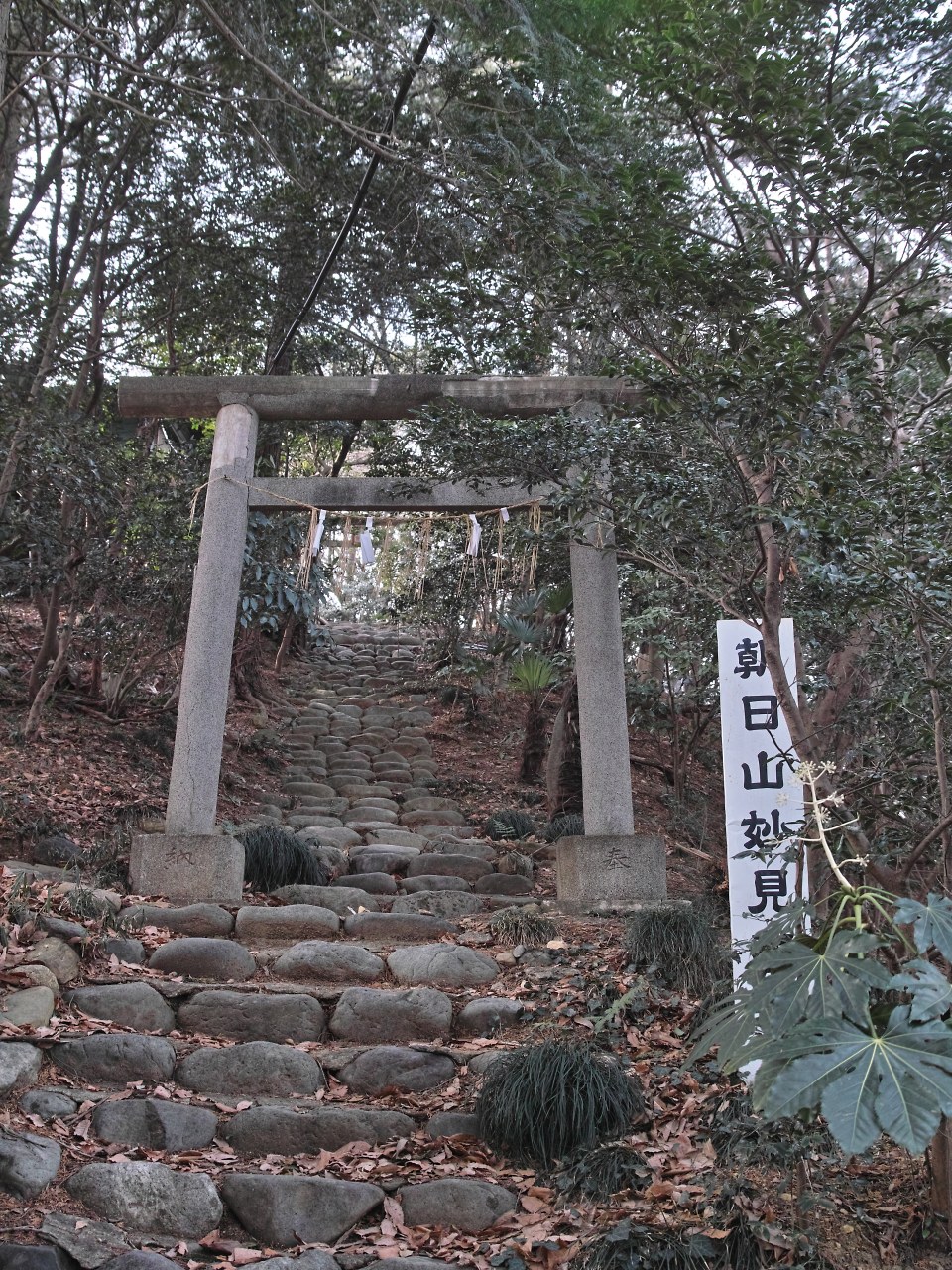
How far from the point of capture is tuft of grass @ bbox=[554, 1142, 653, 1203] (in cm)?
382

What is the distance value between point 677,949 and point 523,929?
1.04m

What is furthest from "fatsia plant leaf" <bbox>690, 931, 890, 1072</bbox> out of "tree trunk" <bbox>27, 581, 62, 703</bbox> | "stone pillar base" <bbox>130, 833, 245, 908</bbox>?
"tree trunk" <bbox>27, 581, 62, 703</bbox>

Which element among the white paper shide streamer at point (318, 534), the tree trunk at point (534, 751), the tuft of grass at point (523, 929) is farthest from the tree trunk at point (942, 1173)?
the tree trunk at point (534, 751)

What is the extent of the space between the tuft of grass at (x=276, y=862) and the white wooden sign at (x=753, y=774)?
11.8 ft

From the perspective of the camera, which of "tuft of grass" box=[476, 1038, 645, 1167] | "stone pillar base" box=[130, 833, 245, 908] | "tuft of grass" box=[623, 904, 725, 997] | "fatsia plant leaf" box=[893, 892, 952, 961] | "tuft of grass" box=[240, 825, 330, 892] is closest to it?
"fatsia plant leaf" box=[893, 892, 952, 961]

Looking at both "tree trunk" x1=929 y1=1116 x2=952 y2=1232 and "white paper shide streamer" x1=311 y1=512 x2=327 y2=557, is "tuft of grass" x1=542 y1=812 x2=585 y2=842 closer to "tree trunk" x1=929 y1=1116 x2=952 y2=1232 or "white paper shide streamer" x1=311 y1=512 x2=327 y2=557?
"white paper shide streamer" x1=311 y1=512 x2=327 y2=557

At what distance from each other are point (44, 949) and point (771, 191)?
16.7 feet

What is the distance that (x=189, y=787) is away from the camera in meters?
7.27

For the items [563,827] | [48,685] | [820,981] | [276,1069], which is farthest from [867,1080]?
[48,685]

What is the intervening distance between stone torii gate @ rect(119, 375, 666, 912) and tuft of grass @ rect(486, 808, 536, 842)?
2.11 m

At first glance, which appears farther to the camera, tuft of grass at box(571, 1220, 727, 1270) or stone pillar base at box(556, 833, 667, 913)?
stone pillar base at box(556, 833, 667, 913)

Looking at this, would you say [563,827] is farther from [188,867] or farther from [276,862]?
[188,867]

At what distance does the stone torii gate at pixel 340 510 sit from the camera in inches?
275

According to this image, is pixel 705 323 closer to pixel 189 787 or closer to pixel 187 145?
pixel 189 787
